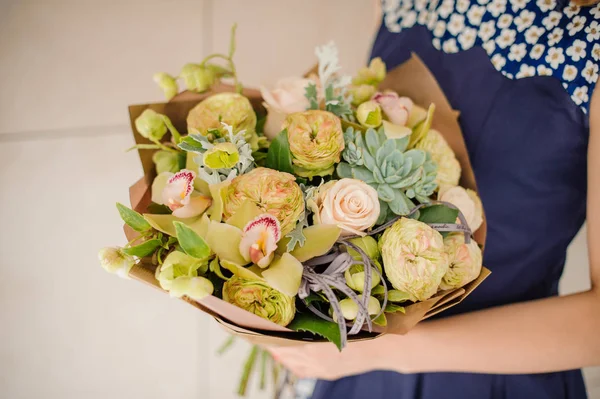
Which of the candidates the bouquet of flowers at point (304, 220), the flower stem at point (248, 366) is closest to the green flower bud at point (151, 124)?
the bouquet of flowers at point (304, 220)

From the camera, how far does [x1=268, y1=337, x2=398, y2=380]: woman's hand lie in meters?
0.67

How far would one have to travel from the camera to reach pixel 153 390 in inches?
43.8

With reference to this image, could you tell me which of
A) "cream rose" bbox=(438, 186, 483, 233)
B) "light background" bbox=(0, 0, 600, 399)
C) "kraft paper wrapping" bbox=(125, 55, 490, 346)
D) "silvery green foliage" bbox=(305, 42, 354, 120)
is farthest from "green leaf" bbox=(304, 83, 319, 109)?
"light background" bbox=(0, 0, 600, 399)

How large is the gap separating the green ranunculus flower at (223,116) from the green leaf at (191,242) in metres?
0.15

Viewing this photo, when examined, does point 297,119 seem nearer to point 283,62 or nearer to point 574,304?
point 574,304

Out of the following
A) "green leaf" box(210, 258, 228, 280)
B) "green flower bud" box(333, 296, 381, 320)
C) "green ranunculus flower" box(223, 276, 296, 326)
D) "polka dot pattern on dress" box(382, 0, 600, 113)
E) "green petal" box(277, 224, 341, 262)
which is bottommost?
"green flower bud" box(333, 296, 381, 320)

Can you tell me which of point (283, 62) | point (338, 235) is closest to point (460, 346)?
point (338, 235)

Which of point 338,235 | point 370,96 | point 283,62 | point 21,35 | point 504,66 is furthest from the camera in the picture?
point 283,62

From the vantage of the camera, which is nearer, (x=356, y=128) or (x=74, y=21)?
(x=356, y=128)

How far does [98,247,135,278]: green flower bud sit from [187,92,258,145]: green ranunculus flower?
16 centimetres

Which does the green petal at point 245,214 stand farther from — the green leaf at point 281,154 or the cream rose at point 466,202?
the cream rose at point 466,202

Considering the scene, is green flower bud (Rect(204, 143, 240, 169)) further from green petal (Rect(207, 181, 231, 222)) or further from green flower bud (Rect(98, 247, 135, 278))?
green flower bud (Rect(98, 247, 135, 278))

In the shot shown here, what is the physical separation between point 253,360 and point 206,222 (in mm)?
763

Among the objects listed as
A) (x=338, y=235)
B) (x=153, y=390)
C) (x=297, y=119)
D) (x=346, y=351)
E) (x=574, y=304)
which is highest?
(x=297, y=119)
